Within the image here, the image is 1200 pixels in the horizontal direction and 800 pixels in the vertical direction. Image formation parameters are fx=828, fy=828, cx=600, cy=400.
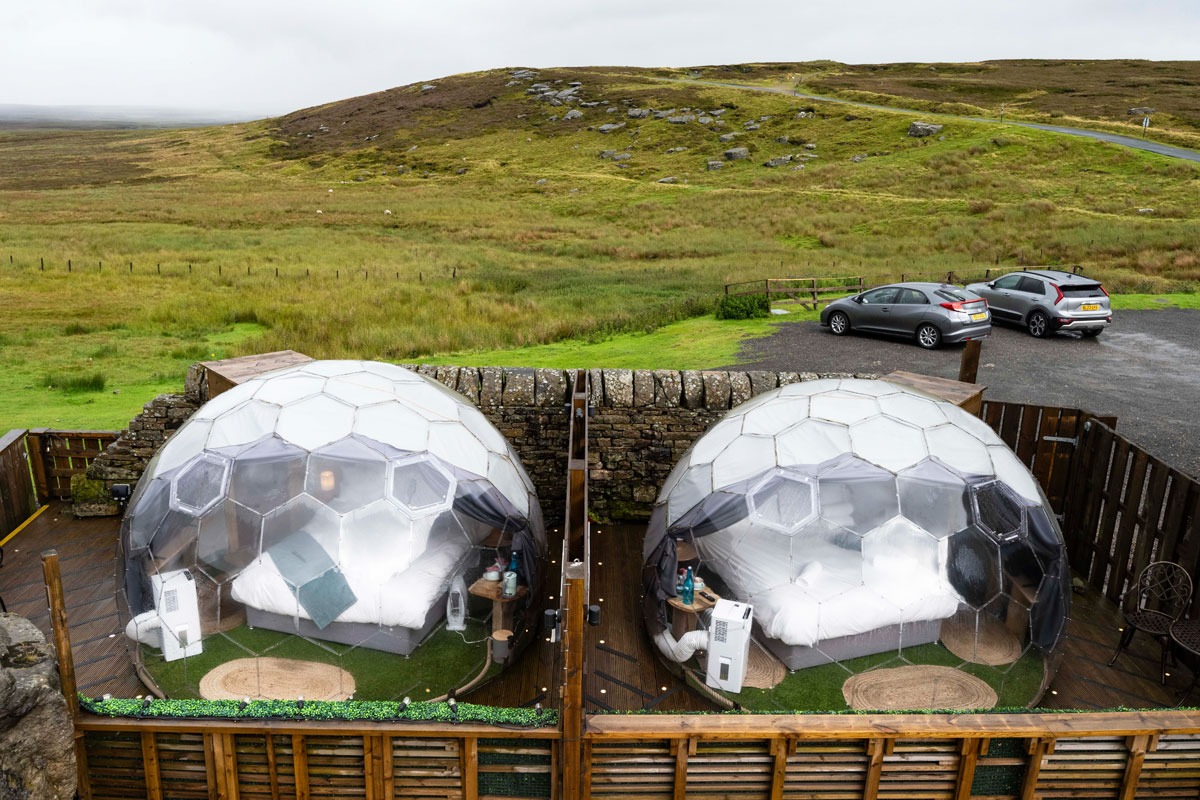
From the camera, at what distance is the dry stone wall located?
1003 centimetres

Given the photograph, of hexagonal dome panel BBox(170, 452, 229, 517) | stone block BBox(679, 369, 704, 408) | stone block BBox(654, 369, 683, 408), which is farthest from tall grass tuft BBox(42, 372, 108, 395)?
stone block BBox(679, 369, 704, 408)

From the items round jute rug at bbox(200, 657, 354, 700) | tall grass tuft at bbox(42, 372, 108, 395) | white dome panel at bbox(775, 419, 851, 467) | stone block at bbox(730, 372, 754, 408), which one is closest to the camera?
round jute rug at bbox(200, 657, 354, 700)

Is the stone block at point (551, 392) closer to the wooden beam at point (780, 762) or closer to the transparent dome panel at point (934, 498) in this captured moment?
the transparent dome panel at point (934, 498)

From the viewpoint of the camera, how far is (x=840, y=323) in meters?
20.6

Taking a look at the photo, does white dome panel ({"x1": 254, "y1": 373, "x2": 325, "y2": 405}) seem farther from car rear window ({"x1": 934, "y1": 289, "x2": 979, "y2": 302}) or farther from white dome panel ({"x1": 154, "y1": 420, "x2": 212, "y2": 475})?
car rear window ({"x1": 934, "y1": 289, "x2": 979, "y2": 302})

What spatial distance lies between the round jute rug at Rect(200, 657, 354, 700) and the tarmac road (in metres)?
11.3

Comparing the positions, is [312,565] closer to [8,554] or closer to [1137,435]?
[8,554]

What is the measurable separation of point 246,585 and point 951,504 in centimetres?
561

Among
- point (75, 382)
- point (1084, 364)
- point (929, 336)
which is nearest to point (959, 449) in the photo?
point (1084, 364)

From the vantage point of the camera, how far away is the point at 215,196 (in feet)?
185

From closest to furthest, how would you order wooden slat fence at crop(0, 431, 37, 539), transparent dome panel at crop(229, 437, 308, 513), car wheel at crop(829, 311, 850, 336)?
1. transparent dome panel at crop(229, 437, 308, 513)
2. wooden slat fence at crop(0, 431, 37, 539)
3. car wheel at crop(829, 311, 850, 336)

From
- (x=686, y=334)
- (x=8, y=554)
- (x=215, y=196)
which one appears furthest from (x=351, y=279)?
(x=215, y=196)

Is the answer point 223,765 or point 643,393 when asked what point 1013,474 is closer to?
point 643,393

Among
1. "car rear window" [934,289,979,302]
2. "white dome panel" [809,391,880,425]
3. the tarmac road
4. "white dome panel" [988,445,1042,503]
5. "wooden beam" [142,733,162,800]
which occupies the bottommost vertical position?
the tarmac road
